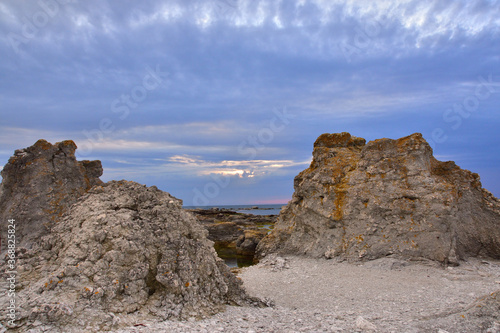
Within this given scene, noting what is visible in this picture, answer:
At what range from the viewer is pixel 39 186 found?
1257 cm

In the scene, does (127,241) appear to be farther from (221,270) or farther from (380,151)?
(380,151)

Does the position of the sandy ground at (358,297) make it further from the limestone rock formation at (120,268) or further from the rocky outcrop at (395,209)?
the rocky outcrop at (395,209)

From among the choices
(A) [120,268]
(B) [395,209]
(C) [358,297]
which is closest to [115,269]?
(A) [120,268]

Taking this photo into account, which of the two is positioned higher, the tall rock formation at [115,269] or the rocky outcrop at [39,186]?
the rocky outcrop at [39,186]

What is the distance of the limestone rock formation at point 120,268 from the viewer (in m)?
6.83

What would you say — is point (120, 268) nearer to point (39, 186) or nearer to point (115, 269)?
point (115, 269)

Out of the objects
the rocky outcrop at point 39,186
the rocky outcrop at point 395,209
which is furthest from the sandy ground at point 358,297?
the rocky outcrop at point 39,186

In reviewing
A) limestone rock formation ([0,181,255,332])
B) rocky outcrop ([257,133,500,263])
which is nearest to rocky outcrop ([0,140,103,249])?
limestone rock formation ([0,181,255,332])

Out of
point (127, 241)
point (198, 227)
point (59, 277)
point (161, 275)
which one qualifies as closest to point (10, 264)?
point (59, 277)

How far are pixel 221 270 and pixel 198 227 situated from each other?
4.99 ft

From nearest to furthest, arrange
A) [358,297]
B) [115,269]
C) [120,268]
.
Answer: [115,269]
[120,268]
[358,297]

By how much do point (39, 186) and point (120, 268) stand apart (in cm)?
705

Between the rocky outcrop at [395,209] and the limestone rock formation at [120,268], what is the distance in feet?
29.4

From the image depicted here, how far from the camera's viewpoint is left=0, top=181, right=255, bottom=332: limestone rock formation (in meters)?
6.83
